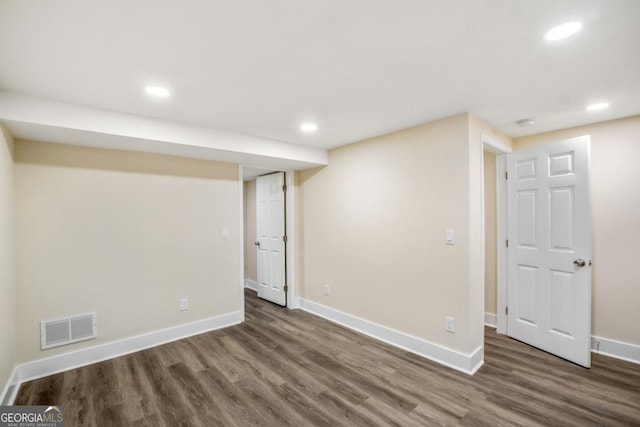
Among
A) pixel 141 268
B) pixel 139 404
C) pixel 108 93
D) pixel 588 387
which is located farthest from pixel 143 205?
pixel 588 387

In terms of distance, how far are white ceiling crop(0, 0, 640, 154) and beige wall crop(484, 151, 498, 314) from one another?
1071mm

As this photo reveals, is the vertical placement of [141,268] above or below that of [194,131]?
below

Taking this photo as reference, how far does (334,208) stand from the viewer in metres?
3.90

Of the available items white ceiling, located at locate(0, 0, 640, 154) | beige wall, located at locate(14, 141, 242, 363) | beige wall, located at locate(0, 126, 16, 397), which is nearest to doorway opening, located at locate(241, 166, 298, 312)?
beige wall, located at locate(14, 141, 242, 363)

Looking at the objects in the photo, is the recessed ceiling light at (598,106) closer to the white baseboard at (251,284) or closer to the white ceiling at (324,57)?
the white ceiling at (324,57)

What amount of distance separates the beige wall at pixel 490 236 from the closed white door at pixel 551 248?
0.32m

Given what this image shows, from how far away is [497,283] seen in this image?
3463mm

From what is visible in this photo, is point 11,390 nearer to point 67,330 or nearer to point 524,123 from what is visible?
point 67,330

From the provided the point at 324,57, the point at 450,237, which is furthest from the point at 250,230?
the point at 324,57

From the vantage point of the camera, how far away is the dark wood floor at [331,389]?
2010 mm

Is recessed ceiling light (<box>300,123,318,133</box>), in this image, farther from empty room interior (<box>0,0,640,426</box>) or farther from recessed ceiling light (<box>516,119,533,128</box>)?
recessed ceiling light (<box>516,119,533,128</box>)

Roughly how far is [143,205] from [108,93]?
52.0 inches

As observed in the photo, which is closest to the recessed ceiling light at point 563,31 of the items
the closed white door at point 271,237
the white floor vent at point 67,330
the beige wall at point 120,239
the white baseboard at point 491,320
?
the white baseboard at point 491,320

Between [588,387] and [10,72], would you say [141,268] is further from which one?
[588,387]
